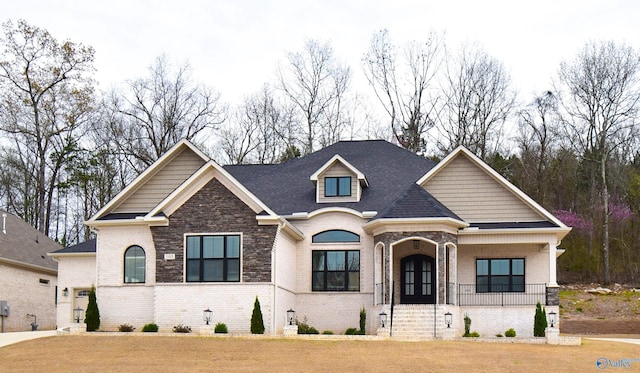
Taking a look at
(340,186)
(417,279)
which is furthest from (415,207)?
(340,186)

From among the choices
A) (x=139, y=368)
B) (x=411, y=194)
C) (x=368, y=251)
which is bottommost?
(x=139, y=368)

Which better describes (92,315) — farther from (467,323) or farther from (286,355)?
(467,323)

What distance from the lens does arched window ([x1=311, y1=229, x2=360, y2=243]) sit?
33.3 m

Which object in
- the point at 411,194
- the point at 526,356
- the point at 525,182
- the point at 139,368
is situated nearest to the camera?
the point at 139,368

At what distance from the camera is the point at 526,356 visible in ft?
75.5

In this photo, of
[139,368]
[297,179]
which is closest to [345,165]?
[297,179]

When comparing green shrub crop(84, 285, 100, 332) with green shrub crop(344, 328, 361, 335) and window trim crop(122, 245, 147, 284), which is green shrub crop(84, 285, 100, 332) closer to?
window trim crop(122, 245, 147, 284)

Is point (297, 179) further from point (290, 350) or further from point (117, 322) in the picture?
point (290, 350)

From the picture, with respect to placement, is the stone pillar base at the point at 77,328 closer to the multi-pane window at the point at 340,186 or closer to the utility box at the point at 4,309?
the multi-pane window at the point at 340,186

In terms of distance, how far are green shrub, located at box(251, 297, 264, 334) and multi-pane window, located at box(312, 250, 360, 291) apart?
4.87 m

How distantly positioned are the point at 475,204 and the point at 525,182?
25348 mm

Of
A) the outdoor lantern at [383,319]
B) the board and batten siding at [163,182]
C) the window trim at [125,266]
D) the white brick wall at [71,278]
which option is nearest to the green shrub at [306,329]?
the outdoor lantern at [383,319]

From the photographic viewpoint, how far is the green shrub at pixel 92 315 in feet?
100

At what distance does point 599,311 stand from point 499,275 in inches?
528
